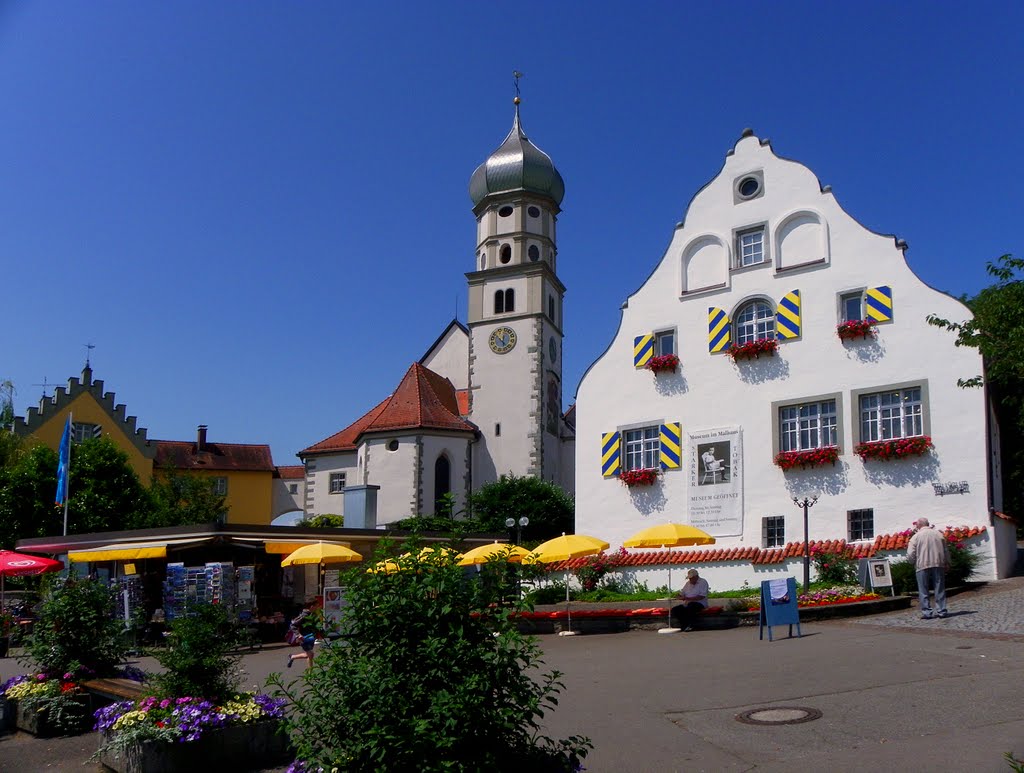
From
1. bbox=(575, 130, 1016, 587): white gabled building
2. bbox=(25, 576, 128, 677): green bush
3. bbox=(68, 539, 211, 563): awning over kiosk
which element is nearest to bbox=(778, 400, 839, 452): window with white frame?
bbox=(575, 130, 1016, 587): white gabled building

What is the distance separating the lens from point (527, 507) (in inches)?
1849

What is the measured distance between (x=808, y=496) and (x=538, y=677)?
1733cm

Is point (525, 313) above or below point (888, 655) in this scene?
above

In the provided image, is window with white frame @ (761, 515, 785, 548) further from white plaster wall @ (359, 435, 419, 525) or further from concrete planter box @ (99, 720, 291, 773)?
white plaster wall @ (359, 435, 419, 525)

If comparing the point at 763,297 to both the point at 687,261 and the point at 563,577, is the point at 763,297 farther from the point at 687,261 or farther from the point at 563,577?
the point at 563,577

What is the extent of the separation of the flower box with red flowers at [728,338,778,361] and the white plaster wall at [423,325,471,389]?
28797 millimetres

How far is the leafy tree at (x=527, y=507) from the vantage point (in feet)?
154

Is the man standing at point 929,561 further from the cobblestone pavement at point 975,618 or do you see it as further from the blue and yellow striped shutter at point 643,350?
the blue and yellow striped shutter at point 643,350

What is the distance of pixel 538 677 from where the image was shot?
12.3m

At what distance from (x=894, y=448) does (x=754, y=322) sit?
5.84 metres

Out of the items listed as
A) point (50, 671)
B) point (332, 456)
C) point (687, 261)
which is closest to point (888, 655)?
point (50, 671)

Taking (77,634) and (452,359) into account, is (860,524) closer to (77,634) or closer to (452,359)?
(77,634)

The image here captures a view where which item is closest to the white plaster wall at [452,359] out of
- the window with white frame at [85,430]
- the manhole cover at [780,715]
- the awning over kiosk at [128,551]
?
the window with white frame at [85,430]

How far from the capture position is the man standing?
57.0 feet
